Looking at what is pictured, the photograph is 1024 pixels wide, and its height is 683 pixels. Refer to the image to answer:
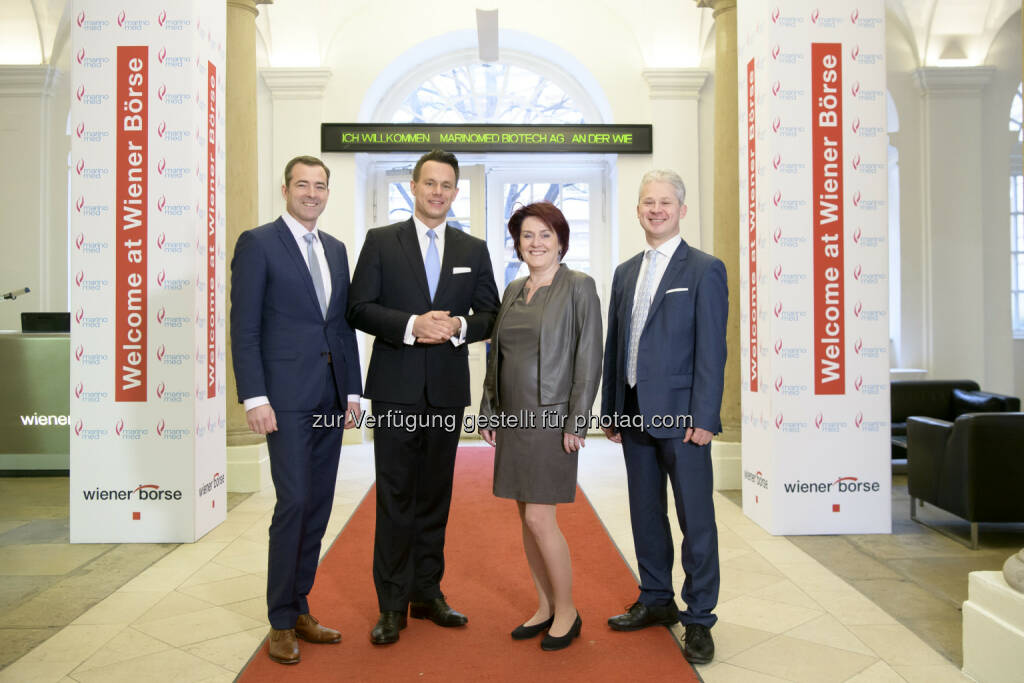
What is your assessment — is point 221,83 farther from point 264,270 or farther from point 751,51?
point 751,51

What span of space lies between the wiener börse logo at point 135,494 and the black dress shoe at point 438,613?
6.66ft

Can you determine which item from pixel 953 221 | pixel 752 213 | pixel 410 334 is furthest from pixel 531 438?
pixel 953 221

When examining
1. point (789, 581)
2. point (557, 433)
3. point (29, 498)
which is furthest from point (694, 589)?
point (29, 498)

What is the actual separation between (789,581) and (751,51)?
3.30 m

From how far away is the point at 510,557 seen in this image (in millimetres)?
4207

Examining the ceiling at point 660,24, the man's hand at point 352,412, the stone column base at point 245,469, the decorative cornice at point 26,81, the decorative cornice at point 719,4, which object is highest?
A: the ceiling at point 660,24

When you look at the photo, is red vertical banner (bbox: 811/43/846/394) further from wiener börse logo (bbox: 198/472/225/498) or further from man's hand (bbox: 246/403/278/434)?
wiener börse logo (bbox: 198/472/225/498)

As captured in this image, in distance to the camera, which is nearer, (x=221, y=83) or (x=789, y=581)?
(x=789, y=581)

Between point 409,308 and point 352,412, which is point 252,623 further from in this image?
point 409,308

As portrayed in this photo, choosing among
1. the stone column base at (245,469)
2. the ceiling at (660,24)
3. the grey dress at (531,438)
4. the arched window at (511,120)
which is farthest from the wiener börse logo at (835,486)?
the ceiling at (660,24)

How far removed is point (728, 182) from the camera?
20.9 feet

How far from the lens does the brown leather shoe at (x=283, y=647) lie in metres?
2.82

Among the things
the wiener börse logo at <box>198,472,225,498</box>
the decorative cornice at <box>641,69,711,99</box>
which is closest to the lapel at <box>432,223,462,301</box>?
the wiener börse logo at <box>198,472,225,498</box>

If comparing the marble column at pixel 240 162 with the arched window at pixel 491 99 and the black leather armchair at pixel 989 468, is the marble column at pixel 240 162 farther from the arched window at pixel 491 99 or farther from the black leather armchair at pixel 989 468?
the black leather armchair at pixel 989 468
